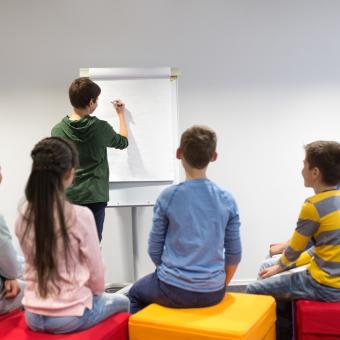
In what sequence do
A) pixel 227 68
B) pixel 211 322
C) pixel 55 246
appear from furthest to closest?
pixel 227 68, pixel 211 322, pixel 55 246

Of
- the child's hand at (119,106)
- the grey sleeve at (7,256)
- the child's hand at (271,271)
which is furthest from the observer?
the child's hand at (119,106)

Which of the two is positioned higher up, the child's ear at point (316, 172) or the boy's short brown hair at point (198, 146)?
the boy's short brown hair at point (198, 146)

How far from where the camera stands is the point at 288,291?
1979mm

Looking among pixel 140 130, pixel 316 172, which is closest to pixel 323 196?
pixel 316 172

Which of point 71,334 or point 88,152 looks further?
point 88,152

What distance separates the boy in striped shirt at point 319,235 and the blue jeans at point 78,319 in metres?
0.78

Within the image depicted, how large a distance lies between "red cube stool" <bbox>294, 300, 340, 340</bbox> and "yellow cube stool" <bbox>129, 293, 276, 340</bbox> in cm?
13

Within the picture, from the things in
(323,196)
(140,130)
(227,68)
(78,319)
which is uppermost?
(227,68)

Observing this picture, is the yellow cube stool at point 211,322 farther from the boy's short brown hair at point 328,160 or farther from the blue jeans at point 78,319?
the boy's short brown hair at point 328,160

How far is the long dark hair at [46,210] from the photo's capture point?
5.06ft

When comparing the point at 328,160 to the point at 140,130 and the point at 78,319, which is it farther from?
the point at 140,130

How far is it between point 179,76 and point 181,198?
77.2 inches

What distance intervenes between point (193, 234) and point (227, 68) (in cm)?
210

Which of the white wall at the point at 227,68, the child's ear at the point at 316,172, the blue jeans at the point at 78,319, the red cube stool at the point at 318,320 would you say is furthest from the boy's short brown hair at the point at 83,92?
the red cube stool at the point at 318,320
